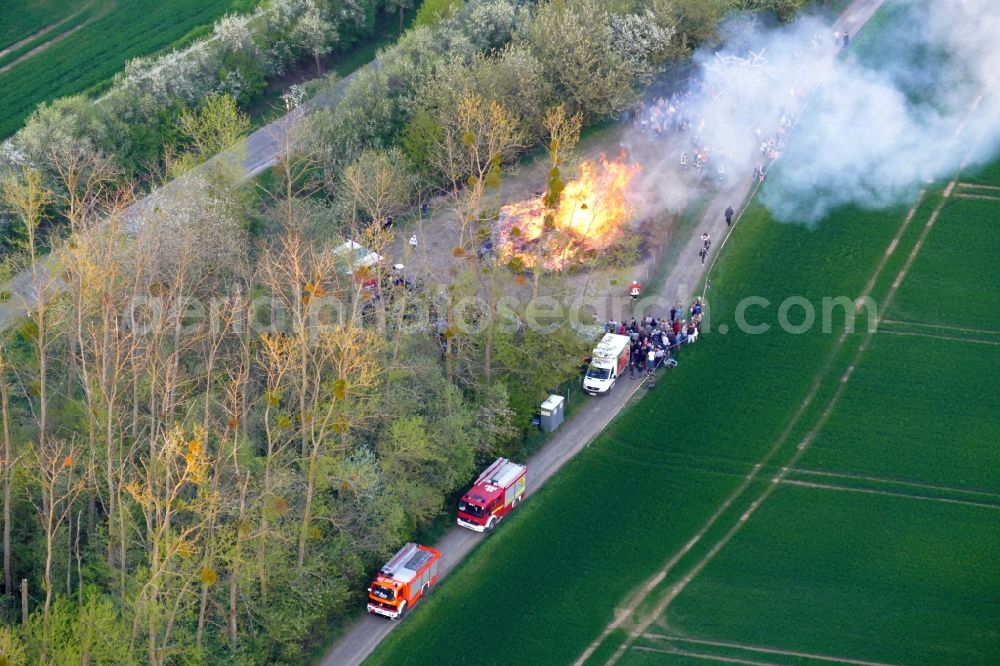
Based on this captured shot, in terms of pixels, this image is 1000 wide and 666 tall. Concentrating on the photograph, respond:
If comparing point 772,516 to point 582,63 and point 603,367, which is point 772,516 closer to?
point 603,367

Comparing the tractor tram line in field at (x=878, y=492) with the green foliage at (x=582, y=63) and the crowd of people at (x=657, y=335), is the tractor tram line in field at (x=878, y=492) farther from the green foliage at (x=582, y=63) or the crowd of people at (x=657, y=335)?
the green foliage at (x=582, y=63)

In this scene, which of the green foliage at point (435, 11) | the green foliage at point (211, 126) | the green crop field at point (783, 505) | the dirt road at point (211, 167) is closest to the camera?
the green crop field at point (783, 505)

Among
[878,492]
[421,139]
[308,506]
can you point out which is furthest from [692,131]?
[308,506]

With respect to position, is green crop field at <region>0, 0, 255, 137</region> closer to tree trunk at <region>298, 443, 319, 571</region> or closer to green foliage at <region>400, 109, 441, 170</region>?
green foliage at <region>400, 109, 441, 170</region>

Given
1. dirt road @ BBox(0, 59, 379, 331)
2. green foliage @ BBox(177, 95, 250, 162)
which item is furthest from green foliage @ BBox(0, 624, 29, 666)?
green foliage @ BBox(177, 95, 250, 162)


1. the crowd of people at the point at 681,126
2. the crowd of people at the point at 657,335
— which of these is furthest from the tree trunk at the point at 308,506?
the crowd of people at the point at 681,126

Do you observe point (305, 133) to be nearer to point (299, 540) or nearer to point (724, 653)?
point (299, 540)
